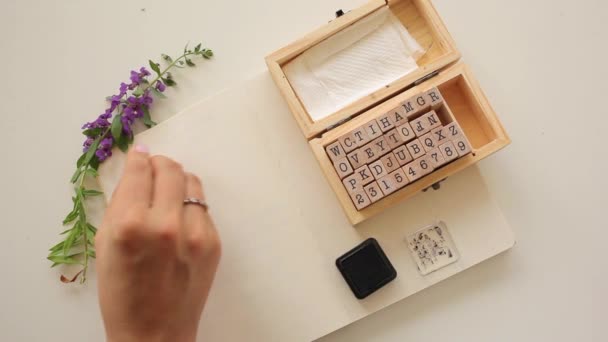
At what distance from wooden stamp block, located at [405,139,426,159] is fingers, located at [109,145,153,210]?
0.40 meters

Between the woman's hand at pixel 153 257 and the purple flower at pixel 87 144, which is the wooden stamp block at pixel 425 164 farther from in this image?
the purple flower at pixel 87 144

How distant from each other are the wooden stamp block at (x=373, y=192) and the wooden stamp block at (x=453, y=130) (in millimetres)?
135

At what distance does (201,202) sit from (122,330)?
21 cm

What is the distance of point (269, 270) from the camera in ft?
2.70

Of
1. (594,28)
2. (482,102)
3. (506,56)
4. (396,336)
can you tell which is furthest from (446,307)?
(594,28)

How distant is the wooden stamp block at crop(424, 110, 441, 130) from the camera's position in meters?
0.72

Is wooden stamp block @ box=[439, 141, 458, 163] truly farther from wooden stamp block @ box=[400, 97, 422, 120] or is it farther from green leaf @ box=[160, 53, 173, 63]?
green leaf @ box=[160, 53, 173, 63]

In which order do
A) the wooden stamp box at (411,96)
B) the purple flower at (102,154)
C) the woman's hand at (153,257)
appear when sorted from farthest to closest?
the purple flower at (102,154) < the wooden stamp box at (411,96) < the woman's hand at (153,257)

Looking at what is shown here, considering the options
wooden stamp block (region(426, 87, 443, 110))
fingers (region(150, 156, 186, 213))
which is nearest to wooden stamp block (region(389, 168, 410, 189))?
wooden stamp block (region(426, 87, 443, 110))

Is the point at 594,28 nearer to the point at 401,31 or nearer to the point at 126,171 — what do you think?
the point at 401,31

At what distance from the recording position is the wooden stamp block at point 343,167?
0.74 meters

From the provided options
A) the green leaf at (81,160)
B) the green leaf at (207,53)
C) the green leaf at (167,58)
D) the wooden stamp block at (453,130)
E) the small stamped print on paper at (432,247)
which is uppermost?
the green leaf at (167,58)

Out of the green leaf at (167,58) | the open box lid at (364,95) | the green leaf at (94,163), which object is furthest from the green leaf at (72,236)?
the open box lid at (364,95)

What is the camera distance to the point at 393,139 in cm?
73
